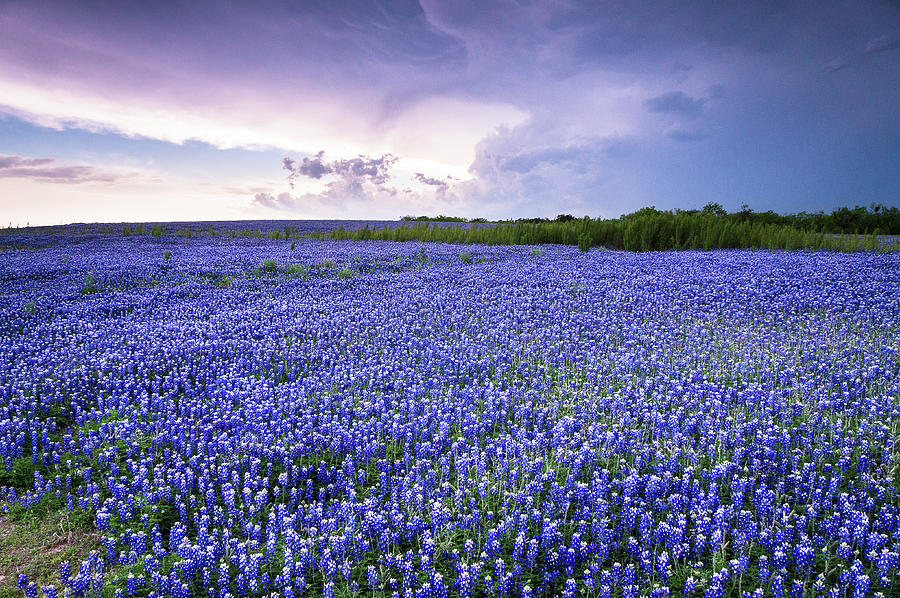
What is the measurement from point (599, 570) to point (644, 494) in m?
0.79

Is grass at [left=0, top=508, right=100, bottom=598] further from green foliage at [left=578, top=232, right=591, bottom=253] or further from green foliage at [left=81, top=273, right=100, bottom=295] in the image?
green foliage at [left=578, top=232, right=591, bottom=253]

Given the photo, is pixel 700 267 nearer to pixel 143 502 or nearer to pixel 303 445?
pixel 303 445

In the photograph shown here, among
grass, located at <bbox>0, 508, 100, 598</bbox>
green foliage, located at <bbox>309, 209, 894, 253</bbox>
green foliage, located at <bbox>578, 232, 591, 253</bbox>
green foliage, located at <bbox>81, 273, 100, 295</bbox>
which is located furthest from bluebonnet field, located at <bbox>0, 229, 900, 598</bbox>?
green foliage, located at <bbox>578, 232, 591, 253</bbox>

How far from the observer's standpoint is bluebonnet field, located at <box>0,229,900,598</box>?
2.94m

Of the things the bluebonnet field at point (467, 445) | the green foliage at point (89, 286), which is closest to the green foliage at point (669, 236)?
the green foliage at point (89, 286)

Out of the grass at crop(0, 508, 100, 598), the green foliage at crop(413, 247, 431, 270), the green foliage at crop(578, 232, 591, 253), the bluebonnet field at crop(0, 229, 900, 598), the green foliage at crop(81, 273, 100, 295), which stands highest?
the green foliage at crop(578, 232, 591, 253)

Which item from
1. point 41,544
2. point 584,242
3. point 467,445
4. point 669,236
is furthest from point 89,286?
point 669,236

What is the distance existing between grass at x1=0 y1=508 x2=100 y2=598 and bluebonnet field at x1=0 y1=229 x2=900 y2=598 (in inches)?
5.3

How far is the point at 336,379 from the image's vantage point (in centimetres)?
545

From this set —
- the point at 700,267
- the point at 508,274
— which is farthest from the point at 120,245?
the point at 700,267

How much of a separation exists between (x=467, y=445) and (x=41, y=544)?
9.83ft

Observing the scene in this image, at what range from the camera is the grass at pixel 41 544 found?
124 inches

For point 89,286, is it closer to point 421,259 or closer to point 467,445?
point 421,259

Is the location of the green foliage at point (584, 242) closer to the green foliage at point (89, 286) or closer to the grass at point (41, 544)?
the green foliage at point (89, 286)
